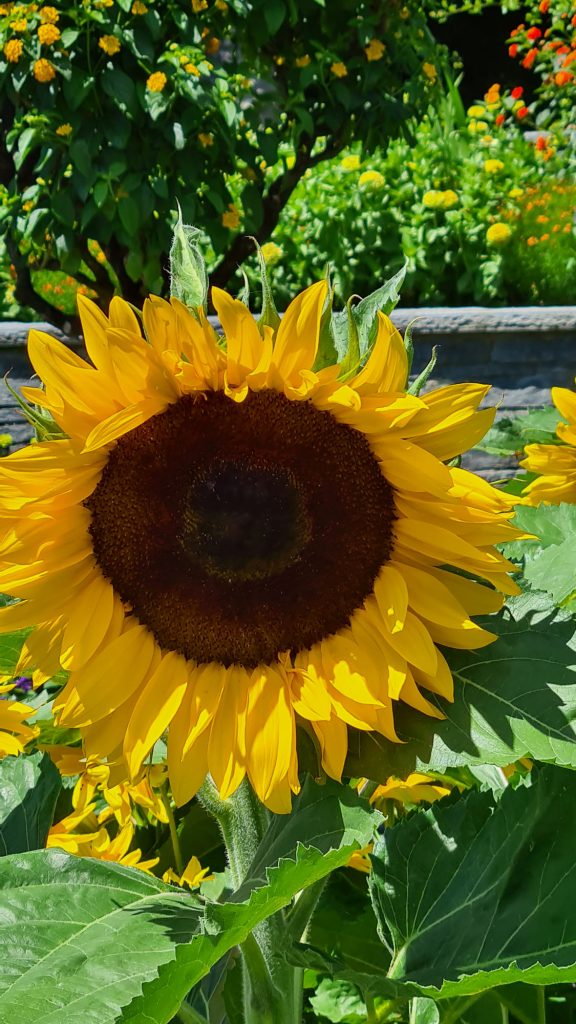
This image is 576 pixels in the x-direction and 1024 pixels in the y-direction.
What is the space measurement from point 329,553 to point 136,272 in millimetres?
2613

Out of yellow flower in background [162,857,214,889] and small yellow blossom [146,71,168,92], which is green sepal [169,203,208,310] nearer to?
yellow flower in background [162,857,214,889]

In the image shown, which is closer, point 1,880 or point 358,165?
point 1,880

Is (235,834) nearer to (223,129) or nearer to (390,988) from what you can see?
(390,988)

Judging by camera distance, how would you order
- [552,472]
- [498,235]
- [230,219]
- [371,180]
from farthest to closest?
[371,180]
[498,235]
[230,219]
[552,472]

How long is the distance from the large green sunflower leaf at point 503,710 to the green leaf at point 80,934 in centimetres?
15

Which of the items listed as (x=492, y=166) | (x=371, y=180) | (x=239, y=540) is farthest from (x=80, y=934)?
(x=492, y=166)

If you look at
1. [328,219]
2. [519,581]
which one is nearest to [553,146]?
[328,219]

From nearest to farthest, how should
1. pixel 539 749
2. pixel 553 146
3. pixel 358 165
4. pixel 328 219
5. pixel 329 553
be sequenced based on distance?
pixel 539 749 < pixel 329 553 < pixel 328 219 < pixel 358 165 < pixel 553 146

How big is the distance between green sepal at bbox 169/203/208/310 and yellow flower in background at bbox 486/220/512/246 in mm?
3619

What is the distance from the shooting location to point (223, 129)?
9.95 ft

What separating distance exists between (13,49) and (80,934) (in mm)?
2832

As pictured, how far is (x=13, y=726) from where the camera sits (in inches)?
30.3

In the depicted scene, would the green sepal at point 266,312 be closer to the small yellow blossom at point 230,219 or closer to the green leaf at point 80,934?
the green leaf at point 80,934

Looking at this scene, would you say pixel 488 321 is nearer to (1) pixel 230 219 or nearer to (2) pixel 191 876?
(1) pixel 230 219
